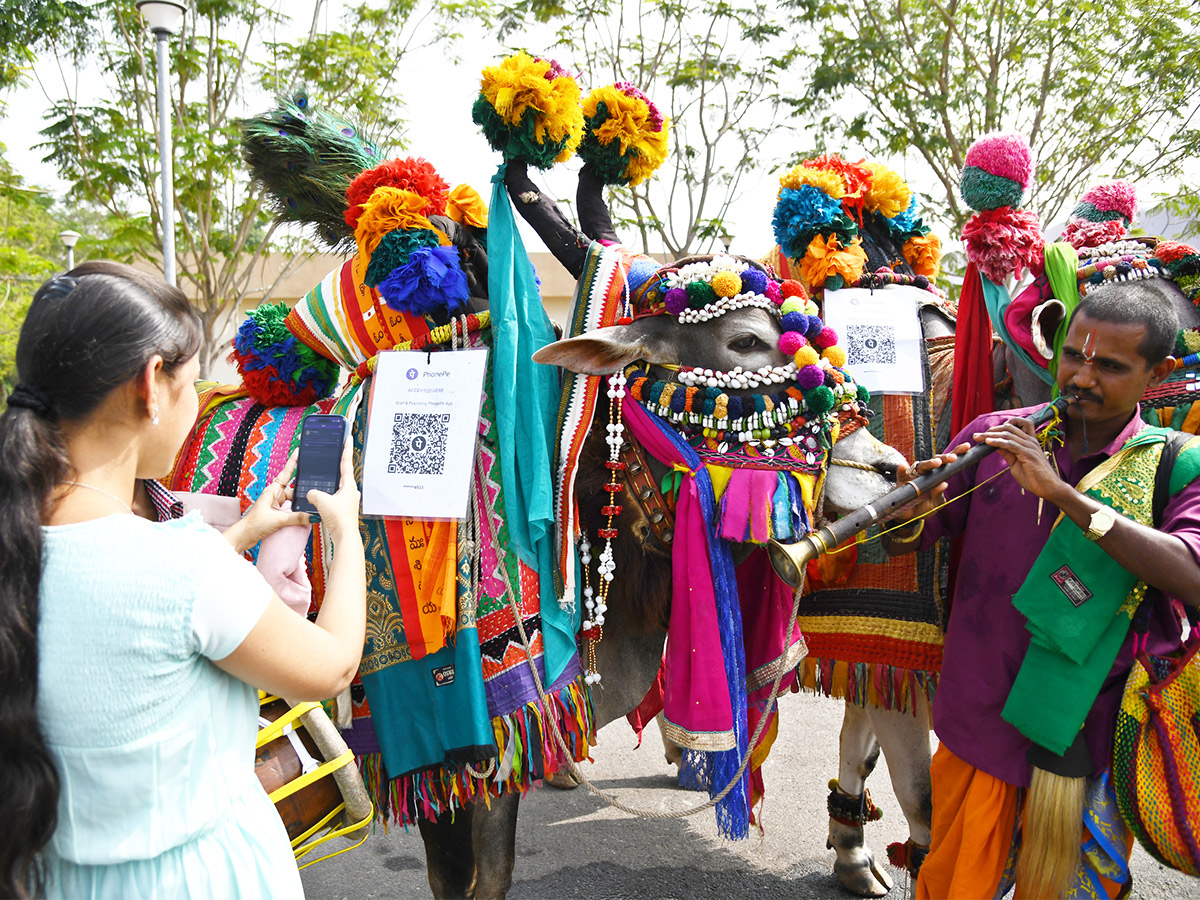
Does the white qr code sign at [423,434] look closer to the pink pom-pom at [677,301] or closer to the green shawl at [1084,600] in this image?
the pink pom-pom at [677,301]

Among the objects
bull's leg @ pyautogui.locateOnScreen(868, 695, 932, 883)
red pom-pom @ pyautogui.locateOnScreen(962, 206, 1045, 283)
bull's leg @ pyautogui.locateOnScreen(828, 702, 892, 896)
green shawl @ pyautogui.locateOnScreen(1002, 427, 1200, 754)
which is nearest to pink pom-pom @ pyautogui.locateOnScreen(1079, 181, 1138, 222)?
red pom-pom @ pyautogui.locateOnScreen(962, 206, 1045, 283)

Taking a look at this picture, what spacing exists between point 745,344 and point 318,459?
1.26 m

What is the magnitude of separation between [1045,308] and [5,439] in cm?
280

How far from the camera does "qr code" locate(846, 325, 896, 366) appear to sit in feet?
11.0

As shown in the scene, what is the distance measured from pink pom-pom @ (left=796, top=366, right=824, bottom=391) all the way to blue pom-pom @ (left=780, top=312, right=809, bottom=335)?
14 centimetres

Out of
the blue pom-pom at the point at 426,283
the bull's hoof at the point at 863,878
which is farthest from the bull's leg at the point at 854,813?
the blue pom-pom at the point at 426,283

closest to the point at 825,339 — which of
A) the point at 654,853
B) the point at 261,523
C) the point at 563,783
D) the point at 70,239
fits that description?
the point at 261,523

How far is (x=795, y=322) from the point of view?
8.45ft

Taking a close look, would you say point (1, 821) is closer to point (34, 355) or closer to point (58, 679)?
point (58, 679)

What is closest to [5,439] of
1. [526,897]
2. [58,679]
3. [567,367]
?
[58,679]

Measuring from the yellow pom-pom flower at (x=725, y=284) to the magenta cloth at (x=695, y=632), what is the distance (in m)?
0.44

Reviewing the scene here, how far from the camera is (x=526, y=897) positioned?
3.77 m

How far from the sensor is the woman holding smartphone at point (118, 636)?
4.46 ft

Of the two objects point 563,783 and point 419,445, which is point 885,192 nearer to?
point 419,445
